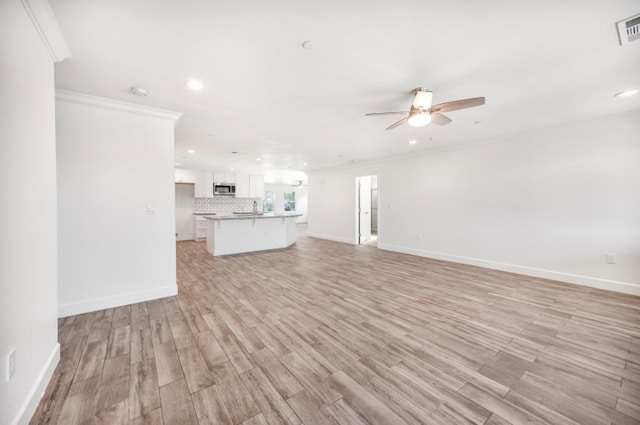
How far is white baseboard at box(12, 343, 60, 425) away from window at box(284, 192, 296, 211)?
11.5 meters

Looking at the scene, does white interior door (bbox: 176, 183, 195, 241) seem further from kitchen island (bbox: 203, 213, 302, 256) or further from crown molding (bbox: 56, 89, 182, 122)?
crown molding (bbox: 56, 89, 182, 122)

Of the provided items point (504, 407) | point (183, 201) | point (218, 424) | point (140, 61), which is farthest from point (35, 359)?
point (183, 201)

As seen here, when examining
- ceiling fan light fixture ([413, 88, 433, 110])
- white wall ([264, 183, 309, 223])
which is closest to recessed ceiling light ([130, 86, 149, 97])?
ceiling fan light fixture ([413, 88, 433, 110])

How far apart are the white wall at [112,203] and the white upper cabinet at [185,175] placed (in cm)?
519

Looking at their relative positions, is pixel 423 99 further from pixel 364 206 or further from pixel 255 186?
pixel 255 186

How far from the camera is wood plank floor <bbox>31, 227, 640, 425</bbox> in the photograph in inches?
55.3

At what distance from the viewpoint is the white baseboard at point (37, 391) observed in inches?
49.9

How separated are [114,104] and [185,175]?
548cm

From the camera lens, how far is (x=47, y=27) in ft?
5.05

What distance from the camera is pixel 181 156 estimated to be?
235 inches

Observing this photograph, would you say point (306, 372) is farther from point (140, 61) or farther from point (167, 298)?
point (140, 61)

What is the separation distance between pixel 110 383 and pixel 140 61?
248cm

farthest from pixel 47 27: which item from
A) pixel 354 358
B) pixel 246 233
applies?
pixel 246 233

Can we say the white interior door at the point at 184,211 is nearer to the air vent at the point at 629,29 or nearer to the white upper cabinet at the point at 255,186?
the white upper cabinet at the point at 255,186
